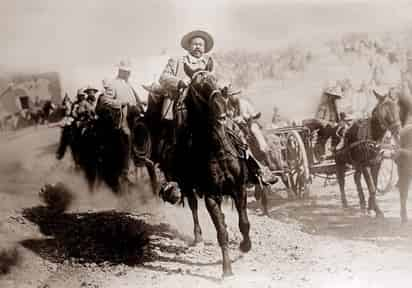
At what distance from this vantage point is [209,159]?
131 inches

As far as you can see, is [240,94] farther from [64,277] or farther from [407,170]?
[64,277]

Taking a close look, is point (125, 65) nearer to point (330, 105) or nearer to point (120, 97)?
point (120, 97)

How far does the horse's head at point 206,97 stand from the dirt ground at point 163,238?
454mm

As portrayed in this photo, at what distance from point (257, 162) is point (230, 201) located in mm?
220

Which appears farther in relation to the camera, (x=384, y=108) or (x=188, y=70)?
(x=384, y=108)

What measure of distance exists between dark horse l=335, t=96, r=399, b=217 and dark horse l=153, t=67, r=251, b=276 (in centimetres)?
52

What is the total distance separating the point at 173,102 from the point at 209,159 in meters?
0.32

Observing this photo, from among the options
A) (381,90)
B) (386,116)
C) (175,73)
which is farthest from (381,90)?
(175,73)

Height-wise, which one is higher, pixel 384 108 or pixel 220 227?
pixel 384 108

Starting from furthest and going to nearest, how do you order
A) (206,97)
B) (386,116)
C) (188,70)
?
(386,116), (188,70), (206,97)

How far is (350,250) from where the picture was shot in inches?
135

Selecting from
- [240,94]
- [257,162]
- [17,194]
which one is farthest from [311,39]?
[17,194]

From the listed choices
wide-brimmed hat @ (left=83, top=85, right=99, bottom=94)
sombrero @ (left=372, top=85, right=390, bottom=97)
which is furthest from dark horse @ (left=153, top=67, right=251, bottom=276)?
sombrero @ (left=372, top=85, right=390, bottom=97)

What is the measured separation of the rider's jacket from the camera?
3.40m
